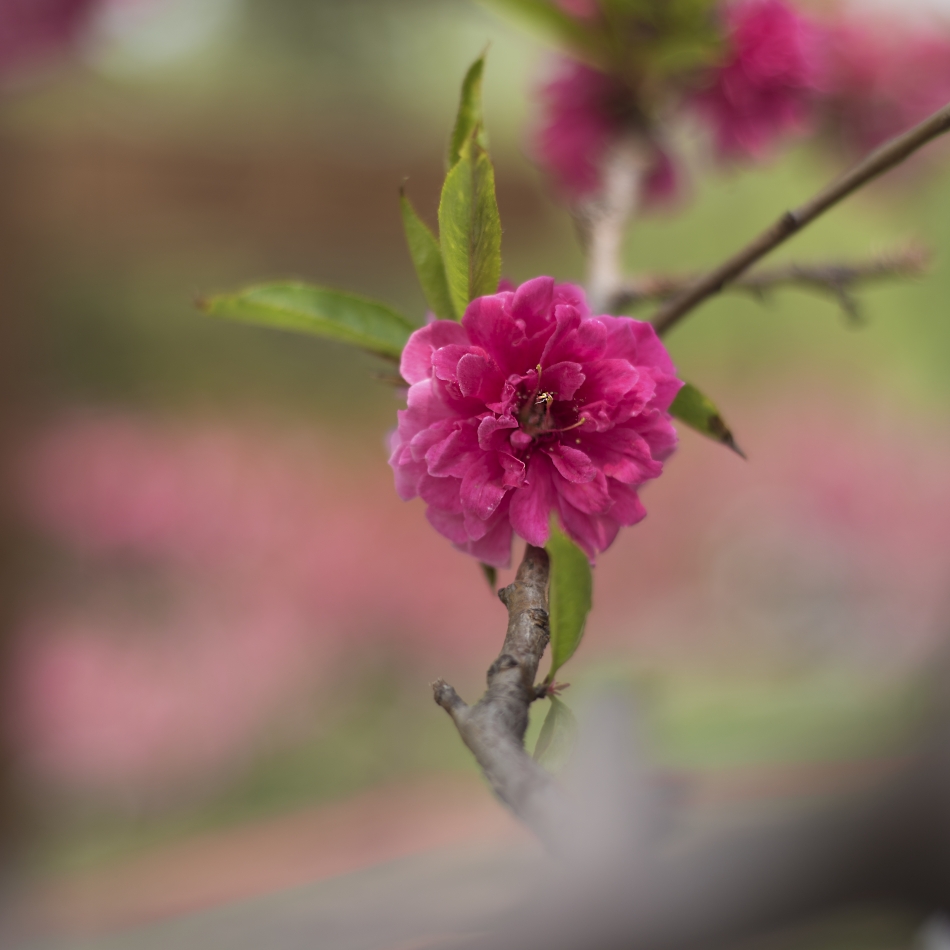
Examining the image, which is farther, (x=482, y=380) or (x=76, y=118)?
(x=76, y=118)

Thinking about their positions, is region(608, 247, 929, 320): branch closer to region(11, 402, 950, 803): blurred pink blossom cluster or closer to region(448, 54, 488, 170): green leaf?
region(448, 54, 488, 170): green leaf

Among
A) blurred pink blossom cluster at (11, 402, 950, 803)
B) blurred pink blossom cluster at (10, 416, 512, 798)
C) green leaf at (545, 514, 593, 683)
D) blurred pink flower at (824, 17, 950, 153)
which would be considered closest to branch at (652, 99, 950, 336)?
green leaf at (545, 514, 593, 683)

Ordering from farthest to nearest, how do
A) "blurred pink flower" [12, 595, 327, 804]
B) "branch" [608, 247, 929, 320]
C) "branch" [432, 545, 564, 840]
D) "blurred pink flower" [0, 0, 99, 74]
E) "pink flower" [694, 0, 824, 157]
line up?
1. "blurred pink flower" [0, 0, 99, 74]
2. "blurred pink flower" [12, 595, 327, 804]
3. "pink flower" [694, 0, 824, 157]
4. "branch" [608, 247, 929, 320]
5. "branch" [432, 545, 564, 840]

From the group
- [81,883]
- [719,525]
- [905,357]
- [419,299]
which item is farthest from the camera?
[905,357]

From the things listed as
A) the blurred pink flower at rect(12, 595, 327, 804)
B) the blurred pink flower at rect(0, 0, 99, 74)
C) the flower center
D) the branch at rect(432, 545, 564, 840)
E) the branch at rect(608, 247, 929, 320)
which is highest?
the blurred pink flower at rect(0, 0, 99, 74)

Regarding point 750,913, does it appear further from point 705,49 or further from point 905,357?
point 905,357

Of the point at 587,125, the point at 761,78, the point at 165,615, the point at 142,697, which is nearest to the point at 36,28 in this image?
the point at 165,615

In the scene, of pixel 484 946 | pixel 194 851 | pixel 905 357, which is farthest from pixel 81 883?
pixel 905 357
